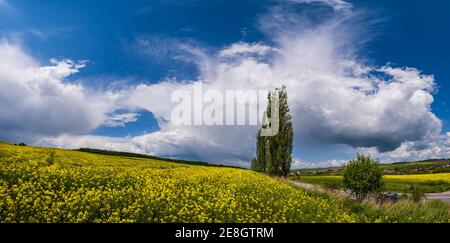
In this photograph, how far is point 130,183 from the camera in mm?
16422

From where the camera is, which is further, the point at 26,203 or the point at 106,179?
the point at 106,179

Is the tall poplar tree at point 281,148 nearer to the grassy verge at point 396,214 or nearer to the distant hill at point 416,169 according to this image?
the distant hill at point 416,169

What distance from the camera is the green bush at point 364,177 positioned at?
2436 centimetres

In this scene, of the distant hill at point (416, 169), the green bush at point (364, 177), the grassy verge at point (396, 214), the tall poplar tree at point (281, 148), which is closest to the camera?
the grassy verge at point (396, 214)

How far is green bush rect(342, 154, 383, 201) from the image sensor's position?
24359 mm

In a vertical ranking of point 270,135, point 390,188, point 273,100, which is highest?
point 273,100

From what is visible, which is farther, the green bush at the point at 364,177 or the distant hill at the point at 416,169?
the distant hill at the point at 416,169

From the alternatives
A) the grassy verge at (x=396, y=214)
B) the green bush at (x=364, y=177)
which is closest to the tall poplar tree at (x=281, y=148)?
the green bush at (x=364, y=177)

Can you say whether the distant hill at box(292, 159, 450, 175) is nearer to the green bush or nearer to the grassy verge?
the green bush
